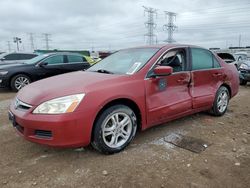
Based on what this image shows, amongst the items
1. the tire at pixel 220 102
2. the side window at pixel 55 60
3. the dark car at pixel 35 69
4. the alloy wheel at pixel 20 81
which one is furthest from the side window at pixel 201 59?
the alloy wheel at pixel 20 81

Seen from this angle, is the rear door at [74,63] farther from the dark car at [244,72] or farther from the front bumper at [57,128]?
the front bumper at [57,128]

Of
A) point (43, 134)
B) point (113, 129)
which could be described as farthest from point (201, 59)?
point (43, 134)

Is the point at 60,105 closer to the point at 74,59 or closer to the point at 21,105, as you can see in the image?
the point at 21,105

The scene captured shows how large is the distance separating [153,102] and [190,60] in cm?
130

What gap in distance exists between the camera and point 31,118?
2.84 m

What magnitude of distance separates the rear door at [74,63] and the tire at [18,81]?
1.52 meters

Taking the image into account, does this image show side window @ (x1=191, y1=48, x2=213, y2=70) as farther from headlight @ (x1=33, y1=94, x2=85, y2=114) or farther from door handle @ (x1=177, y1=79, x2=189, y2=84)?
headlight @ (x1=33, y1=94, x2=85, y2=114)

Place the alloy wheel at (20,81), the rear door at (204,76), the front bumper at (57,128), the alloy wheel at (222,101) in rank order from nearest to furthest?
the front bumper at (57,128), the rear door at (204,76), the alloy wheel at (222,101), the alloy wheel at (20,81)

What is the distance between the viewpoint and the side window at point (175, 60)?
157 inches

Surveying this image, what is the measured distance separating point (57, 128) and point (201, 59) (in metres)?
3.07

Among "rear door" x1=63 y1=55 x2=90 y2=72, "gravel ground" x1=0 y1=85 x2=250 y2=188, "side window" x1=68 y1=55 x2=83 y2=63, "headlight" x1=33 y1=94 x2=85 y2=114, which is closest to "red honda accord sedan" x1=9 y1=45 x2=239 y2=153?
"headlight" x1=33 y1=94 x2=85 y2=114

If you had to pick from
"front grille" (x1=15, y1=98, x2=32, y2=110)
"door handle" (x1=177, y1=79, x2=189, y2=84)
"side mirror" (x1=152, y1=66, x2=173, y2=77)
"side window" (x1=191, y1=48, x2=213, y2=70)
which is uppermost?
"side window" (x1=191, y1=48, x2=213, y2=70)

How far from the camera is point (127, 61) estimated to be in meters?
3.97

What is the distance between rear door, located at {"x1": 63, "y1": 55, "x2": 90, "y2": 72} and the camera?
9.61 metres
